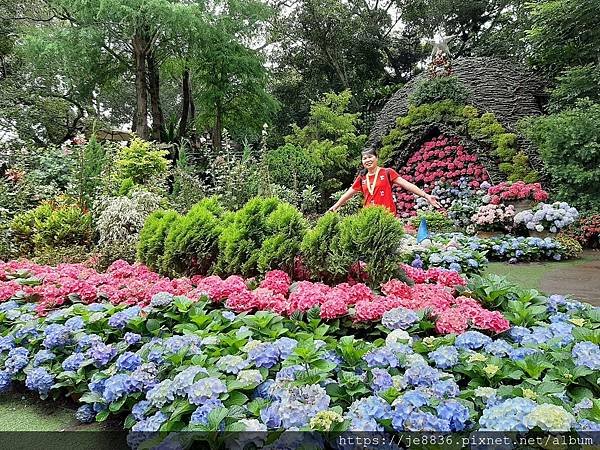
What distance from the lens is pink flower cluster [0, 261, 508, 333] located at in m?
2.47

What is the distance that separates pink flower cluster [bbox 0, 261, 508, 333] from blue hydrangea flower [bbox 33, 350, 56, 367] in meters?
0.57

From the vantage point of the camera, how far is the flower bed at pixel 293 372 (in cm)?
160

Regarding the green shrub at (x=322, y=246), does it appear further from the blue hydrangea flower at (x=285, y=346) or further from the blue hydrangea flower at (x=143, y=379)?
the blue hydrangea flower at (x=143, y=379)

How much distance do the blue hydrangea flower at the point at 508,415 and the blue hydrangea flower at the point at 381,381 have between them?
347 millimetres

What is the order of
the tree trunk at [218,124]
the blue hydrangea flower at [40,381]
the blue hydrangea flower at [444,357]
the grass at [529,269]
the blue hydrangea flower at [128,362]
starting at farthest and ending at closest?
the tree trunk at [218,124], the grass at [529,269], the blue hydrangea flower at [40,381], the blue hydrangea flower at [128,362], the blue hydrangea flower at [444,357]

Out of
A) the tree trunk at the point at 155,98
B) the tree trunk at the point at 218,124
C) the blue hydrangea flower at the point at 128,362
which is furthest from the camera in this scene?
the tree trunk at the point at 218,124

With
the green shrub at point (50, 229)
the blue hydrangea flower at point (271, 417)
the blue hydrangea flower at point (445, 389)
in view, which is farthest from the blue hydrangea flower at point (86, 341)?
the green shrub at point (50, 229)

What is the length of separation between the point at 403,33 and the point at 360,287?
52.9 feet

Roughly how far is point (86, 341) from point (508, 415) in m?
1.90

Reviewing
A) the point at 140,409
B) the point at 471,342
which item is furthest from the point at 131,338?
the point at 471,342

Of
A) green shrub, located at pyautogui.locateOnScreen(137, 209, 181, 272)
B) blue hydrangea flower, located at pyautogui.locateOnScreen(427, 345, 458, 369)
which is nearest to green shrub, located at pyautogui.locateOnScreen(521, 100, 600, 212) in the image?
green shrub, located at pyautogui.locateOnScreen(137, 209, 181, 272)

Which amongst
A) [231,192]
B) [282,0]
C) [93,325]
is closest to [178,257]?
[93,325]

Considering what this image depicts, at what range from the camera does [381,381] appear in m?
1.80

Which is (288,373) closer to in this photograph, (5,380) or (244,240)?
(5,380)
